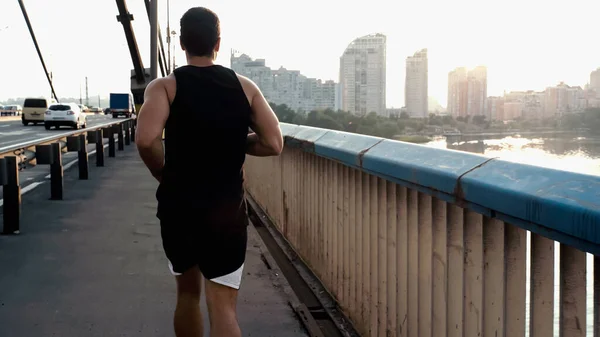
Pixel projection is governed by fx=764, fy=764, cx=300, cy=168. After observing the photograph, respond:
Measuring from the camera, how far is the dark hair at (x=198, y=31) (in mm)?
3188

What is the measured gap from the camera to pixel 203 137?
3.05 meters

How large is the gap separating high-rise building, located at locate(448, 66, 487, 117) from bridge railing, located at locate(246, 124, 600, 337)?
1.92 meters

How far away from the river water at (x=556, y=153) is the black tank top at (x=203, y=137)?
105 centimetres

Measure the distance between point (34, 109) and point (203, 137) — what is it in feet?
158

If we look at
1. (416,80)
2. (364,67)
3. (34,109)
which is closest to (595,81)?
(416,80)

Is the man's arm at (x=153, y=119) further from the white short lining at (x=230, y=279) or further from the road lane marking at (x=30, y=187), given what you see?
the road lane marking at (x=30, y=187)

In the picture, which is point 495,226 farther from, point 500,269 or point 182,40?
point 182,40

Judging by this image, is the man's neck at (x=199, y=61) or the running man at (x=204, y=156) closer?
the running man at (x=204, y=156)

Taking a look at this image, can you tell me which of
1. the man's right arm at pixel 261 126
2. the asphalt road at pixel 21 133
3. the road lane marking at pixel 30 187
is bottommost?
the road lane marking at pixel 30 187

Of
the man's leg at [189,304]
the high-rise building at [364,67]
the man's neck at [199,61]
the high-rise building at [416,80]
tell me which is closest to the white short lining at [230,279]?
the man's leg at [189,304]

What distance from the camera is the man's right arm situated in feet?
10.6

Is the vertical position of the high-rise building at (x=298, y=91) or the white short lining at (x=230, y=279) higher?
the high-rise building at (x=298, y=91)

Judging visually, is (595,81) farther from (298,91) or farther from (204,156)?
(298,91)

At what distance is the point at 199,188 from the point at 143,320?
2176 mm
